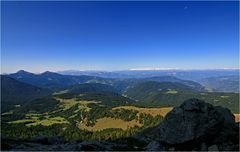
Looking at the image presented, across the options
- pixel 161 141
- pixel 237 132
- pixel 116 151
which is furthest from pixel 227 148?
pixel 116 151

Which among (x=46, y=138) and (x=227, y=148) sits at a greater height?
(x=227, y=148)

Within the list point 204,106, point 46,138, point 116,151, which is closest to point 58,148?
point 116,151

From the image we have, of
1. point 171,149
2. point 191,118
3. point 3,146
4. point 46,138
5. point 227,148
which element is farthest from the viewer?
point 46,138

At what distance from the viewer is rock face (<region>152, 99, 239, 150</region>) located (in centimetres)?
4125

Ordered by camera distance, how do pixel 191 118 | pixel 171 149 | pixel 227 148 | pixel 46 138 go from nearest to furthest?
pixel 227 148, pixel 171 149, pixel 191 118, pixel 46 138

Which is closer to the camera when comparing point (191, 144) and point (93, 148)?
point (191, 144)

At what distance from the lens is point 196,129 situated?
41875 millimetres

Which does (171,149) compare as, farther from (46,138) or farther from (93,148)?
(46,138)

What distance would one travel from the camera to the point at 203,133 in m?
41.4

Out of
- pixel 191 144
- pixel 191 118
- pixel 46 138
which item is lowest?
pixel 46 138

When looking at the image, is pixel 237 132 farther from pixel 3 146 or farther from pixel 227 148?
pixel 3 146

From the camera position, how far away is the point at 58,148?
44469mm

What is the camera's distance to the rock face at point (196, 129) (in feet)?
135

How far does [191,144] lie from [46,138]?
104ft
